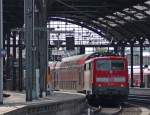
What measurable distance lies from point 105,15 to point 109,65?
30.9 meters

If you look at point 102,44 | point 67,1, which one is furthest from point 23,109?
point 102,44

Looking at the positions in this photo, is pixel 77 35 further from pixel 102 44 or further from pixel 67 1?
pixel 67 1

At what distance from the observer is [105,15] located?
A: 225 feet

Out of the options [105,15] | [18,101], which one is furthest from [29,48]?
[105,15]

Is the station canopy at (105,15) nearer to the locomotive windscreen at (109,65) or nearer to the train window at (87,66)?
the train window at (87,66)

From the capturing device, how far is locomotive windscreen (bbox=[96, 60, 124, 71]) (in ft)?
126

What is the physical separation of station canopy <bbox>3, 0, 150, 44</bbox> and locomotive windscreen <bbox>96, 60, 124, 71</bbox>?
1090 cm

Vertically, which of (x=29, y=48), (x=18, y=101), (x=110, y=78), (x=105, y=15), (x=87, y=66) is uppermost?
(x=105, y=15)

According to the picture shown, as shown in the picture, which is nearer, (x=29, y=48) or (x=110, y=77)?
(x=29, y=48)

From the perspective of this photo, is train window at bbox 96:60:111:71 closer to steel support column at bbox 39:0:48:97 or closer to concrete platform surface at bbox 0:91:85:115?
concrete platform surface at bbox 0:91:85:115

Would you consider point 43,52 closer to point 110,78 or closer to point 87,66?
point 87,66

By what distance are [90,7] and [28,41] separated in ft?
111

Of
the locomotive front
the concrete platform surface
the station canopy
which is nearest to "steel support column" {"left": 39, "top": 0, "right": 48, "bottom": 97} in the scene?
the concrete platform surface

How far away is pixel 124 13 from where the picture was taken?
215 ft
